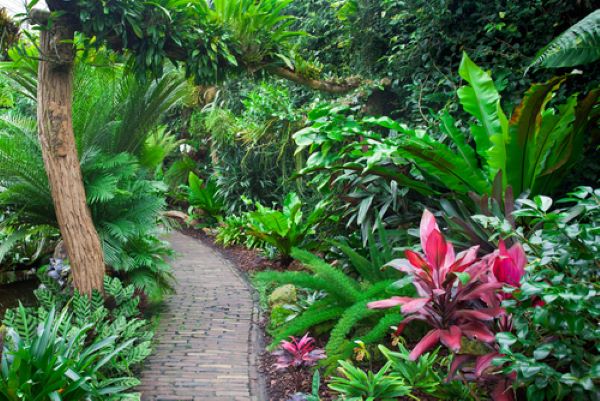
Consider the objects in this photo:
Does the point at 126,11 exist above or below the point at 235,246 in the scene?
above

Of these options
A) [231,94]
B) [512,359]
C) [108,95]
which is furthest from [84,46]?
[231,94]

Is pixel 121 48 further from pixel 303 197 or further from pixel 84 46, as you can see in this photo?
pixel 303 197

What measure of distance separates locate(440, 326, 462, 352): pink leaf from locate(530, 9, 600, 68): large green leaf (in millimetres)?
1874

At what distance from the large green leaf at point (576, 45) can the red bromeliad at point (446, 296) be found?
5.18ft

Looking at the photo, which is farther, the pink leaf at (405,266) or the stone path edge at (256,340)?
the stone path edge at (256,340)

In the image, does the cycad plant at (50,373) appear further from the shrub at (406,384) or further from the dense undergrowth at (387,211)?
the shrub at (406,384)

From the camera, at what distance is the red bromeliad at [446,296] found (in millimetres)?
2193

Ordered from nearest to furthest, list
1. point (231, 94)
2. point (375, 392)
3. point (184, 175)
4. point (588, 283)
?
point (588, 283)
point (375, 392)
point (231, 94)
point (184, 175)

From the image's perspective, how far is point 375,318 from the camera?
3.16 metres

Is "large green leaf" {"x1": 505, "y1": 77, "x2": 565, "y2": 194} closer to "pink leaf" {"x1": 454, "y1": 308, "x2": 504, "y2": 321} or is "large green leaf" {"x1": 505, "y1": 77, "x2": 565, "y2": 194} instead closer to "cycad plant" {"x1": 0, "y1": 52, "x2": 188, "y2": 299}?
"pink leaf" {"x1": 454, "y1": 308, "x2": 504, "y2": 321}

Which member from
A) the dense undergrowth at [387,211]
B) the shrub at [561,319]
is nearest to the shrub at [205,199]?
the dense undergrowth at [387,211]

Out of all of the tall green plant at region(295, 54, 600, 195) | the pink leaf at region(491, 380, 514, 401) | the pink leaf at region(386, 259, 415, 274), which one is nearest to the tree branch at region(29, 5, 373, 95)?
the tall green plant at region(295, 54, 600, 195)

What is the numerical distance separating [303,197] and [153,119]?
104 inches

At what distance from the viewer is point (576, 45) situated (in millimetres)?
3082
